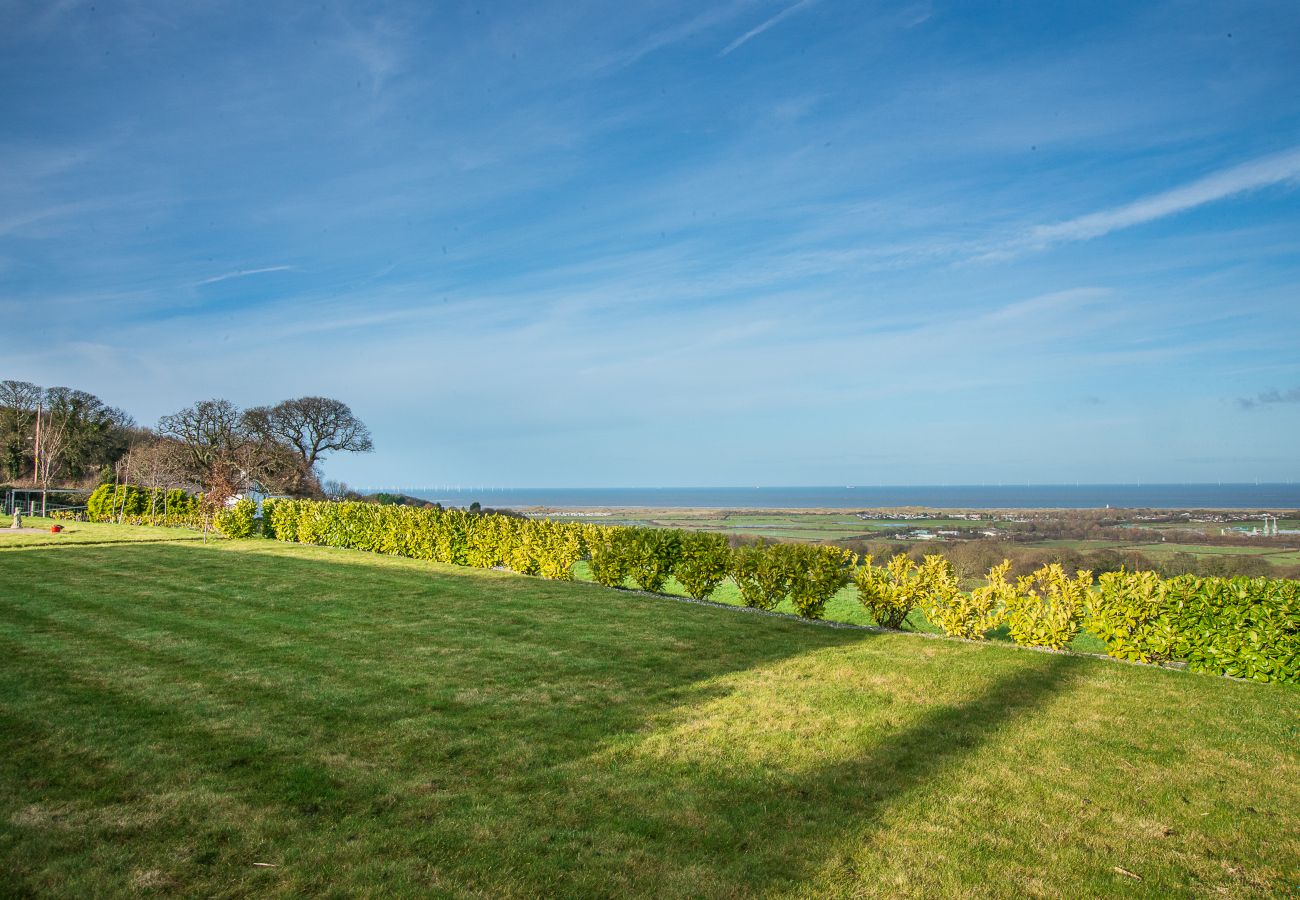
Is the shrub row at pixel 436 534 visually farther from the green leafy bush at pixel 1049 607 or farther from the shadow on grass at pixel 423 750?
the green leafy bush at pixel 1049 607

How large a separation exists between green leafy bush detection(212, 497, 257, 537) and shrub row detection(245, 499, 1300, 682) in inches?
415

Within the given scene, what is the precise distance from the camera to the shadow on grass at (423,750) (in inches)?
124

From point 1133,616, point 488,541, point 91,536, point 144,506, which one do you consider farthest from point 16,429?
point 1133,616

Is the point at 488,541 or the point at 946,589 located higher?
the point at 488,541

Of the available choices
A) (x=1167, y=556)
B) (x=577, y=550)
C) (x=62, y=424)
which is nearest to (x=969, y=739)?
(x=1167, y=556)

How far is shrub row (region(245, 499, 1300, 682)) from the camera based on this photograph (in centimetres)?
652

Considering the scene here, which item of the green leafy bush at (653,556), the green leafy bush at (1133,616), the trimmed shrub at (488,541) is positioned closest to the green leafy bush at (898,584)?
the green leafy bush at (1133,616)

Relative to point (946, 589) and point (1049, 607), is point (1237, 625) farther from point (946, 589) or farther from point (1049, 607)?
point (946, 589)

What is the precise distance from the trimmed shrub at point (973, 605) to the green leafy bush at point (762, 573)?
204cm

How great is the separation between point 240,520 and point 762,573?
1896 cm

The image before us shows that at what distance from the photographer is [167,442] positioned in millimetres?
34625

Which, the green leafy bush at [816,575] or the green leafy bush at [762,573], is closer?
the green leafy bush at [816,575]

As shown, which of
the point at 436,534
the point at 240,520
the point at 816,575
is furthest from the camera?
the point at 240,520

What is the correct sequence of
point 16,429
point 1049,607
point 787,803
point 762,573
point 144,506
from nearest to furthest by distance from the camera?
1. point 787,803
2. point 1049,607
3. point 762,573
4. point 144,506
5. point 16,429
